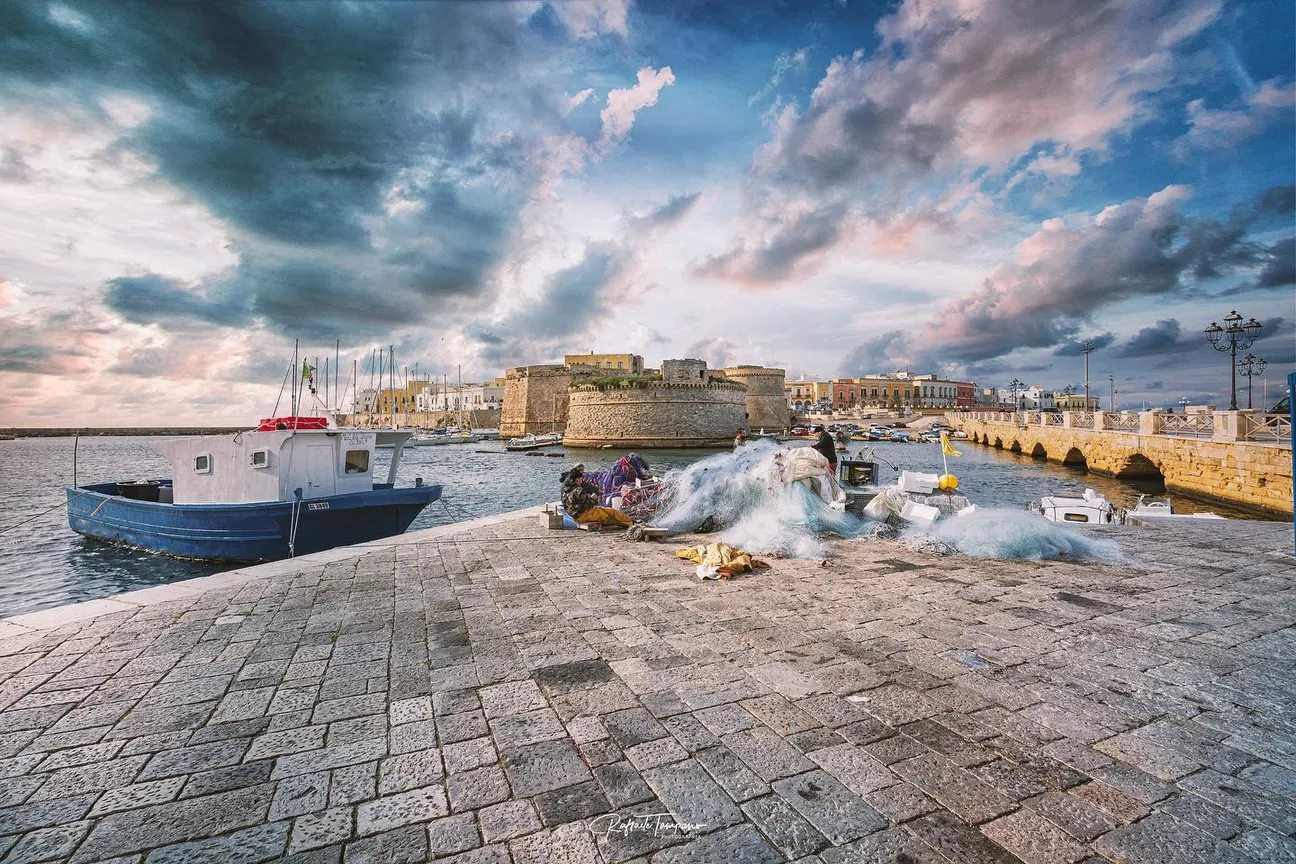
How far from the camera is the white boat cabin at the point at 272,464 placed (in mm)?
10938

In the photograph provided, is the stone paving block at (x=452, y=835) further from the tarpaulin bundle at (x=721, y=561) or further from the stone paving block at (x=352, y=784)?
the tarpaulin bundle at (x=721, y=561)

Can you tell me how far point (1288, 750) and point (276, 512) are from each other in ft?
41.6

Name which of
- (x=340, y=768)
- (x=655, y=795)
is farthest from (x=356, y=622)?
(x=655, y=795)

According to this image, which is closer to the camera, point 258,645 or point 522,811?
point 522,811

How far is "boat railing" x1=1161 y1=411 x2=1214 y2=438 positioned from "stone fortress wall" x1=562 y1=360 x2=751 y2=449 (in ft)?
107

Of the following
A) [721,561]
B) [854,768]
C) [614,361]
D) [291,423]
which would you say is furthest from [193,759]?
[614,361]

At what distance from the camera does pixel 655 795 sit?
2.29m

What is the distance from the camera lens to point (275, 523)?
35.8 ft

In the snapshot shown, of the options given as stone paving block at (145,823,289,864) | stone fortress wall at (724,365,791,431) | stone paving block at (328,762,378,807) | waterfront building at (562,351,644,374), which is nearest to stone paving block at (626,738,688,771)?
stone paving block at (328,762,378,807)

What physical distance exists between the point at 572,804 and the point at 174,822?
150cm

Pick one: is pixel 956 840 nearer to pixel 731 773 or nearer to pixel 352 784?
pixel 731 773

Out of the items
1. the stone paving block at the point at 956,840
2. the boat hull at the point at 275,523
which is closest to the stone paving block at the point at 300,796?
the stone paving block at the point at 956,840

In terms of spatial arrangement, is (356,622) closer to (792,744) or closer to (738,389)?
(792,744)

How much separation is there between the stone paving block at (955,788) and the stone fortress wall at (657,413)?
48.1 metres
